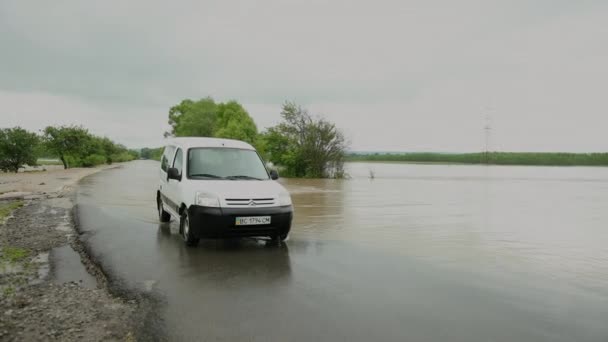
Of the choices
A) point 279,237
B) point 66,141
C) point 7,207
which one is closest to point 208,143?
point 279,237

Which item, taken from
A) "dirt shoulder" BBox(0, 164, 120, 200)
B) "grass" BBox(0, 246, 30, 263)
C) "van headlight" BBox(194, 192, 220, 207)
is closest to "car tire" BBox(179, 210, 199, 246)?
"van headlight" BBox(194, 192, 220, 207)

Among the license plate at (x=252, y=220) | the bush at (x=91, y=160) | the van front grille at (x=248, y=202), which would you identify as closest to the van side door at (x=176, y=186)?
the van front grille at (x=248, y=202)

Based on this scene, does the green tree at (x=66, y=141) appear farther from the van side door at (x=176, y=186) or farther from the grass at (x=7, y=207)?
the van side door at (x=176, y=186)

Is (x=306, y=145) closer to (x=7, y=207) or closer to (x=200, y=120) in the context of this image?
(x=7, y=207)

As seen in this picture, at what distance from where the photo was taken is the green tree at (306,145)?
31.9 meters

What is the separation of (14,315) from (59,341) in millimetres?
1021

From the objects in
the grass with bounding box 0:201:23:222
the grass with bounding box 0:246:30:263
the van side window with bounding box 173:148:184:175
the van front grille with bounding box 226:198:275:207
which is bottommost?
the grass with bounding box 0:246:30:263

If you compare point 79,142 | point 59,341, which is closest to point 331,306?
point 59,341

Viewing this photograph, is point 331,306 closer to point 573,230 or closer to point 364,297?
point 364,297

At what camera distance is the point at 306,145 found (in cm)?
3209

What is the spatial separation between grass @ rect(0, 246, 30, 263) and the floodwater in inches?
42.9

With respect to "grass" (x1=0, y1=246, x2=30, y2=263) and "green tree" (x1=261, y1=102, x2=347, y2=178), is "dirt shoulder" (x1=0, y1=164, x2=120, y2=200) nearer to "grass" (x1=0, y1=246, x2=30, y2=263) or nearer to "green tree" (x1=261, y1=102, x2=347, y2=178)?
"grass" (x1=0, y1=246, x2=30, y2=263)

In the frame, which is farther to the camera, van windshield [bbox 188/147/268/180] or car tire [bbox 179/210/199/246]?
van windshield [bbox 188/147/268/180]

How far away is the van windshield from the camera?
8.44 metres
